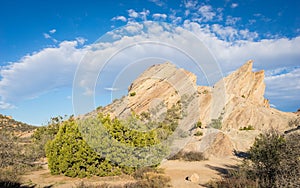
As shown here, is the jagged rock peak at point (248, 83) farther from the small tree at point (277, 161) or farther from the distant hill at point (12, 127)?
the distant hill at point (12, 127)

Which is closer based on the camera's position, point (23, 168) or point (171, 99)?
point (23, 168)

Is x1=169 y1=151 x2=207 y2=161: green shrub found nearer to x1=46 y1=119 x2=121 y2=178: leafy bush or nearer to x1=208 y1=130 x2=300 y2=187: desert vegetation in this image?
x1=46 y1=119 x2=121 y2=178: leafy bush

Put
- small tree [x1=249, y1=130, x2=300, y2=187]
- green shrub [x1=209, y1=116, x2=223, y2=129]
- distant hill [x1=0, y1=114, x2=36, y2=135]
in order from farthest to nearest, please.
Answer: distant hill [x1=0, y1=114, x2=36, y2=135], green shrub [x1=209, y1=116, x2=223, y2=129], small tree [x1=249, y1=130, x2=300, y2=187]

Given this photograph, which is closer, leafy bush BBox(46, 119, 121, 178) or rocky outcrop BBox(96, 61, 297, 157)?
leafy bush BBox(46, 119, 121, 178)

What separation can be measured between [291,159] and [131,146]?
298 inches

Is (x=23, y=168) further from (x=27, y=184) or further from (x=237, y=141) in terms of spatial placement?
(x=237, y=141)

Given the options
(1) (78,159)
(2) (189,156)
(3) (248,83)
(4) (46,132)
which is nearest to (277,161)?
(1) (78,159)

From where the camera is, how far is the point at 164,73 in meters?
37.6

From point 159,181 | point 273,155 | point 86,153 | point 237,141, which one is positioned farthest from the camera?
point 237,141

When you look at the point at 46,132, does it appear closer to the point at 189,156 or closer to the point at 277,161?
the point at 189,156

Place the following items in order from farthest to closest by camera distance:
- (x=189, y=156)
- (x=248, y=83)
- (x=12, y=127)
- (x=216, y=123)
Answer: (x=248, y=83) < (x=12, y=127) < (x=216, y=123) < (x=189, y=156)

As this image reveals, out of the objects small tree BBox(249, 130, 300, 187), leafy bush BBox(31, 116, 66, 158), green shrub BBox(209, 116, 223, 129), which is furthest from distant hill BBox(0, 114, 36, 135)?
small tree BBox(249, 130, 300, 187)

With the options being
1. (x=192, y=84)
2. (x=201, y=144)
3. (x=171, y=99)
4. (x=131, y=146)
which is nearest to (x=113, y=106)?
(x=171, y=99)

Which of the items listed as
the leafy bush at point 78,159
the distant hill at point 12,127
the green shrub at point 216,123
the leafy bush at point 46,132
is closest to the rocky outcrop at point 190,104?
the green shrub at point 216,123
